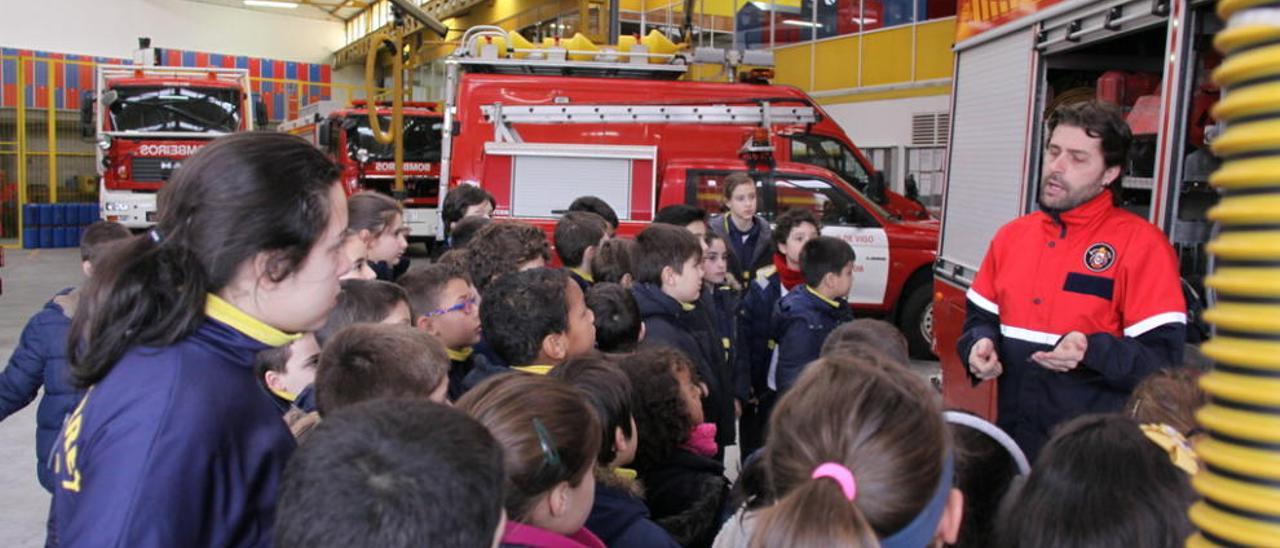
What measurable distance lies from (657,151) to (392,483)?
8596 mm

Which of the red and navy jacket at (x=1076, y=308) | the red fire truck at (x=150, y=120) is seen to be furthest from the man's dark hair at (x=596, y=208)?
the red fire truck at (x=150, y=120)

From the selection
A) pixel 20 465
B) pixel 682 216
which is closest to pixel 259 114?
pixel 20 465

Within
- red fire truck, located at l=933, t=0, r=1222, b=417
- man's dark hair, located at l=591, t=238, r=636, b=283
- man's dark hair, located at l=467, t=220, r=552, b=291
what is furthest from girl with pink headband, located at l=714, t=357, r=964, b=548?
man's dark hair, located at l=591, t=238, r=636, b=283

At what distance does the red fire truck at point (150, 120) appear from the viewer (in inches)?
659

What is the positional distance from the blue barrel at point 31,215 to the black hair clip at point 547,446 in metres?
23.3

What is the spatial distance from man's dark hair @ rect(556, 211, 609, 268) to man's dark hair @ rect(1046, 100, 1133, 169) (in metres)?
2.10

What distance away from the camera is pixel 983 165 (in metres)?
5.46

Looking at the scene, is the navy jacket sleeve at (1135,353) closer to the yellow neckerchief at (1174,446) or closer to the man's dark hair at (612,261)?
the yellow neckerchief at (1174,446)

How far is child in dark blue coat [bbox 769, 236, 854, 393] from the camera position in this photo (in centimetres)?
472

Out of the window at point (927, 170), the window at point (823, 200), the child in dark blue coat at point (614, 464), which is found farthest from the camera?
the window at point (927, 170)

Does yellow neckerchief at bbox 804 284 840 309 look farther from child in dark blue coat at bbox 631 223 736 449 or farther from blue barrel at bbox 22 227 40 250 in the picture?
blue barrel at bbox 22 227 40 250

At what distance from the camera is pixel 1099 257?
3275mm

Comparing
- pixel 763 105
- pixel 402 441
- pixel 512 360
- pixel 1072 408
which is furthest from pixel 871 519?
pixel 763 105

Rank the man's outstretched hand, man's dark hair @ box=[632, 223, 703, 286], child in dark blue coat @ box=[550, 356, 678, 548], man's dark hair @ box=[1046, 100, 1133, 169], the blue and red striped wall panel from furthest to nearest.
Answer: the blue and red striped wall panel → man's dark hair @ box=[632, 223, 703, 286] → man's dark hair @ box=[1046, 100, 1133, 169] → the man's outstretched hand → child in dark blue coat @ box=[550, 356, 678, 548]
